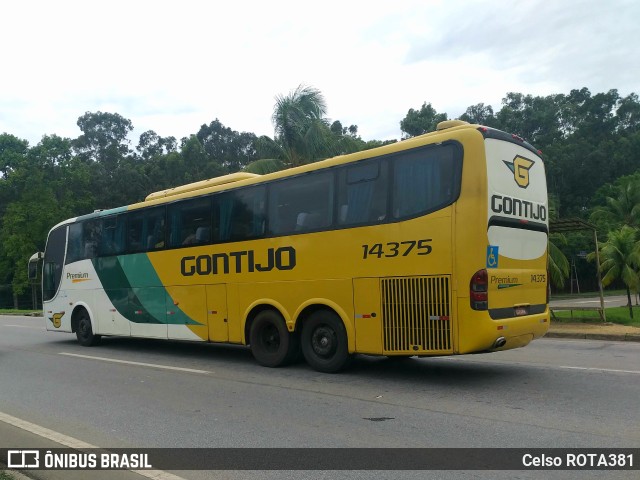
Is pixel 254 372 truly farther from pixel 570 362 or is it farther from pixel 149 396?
pixel 570 362

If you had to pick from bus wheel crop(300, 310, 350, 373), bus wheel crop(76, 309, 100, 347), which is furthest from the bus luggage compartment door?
bus wheel crop(76, 309, 100, 347)

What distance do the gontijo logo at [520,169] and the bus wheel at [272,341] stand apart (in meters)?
4.55

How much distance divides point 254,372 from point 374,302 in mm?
2747

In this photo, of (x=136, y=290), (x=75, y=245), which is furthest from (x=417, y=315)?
(x=75, y=245)

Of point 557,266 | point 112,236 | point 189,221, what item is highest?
point 189,221

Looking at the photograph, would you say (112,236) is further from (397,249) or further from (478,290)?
(478,290)

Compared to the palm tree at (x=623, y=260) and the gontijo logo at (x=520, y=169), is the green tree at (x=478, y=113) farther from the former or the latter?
the gontijo logo at (x=520, y=169)

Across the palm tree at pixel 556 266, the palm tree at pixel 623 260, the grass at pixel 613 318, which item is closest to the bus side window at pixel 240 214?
the grass at pixel 613 318

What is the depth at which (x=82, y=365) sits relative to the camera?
1157cm

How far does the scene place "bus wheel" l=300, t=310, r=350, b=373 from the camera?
922 cm

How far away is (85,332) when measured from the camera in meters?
14.9

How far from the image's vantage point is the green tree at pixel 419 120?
51.6 meters

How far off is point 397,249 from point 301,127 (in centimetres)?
1608

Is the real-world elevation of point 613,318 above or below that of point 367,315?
below
